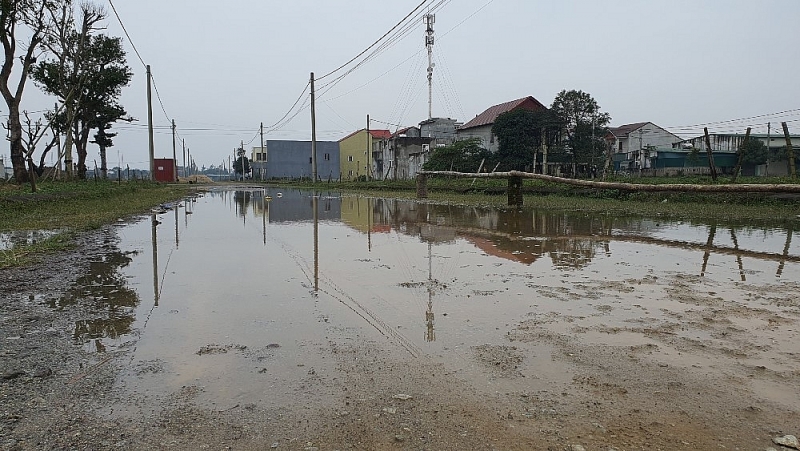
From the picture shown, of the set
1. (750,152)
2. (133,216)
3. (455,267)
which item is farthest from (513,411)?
(750,152)

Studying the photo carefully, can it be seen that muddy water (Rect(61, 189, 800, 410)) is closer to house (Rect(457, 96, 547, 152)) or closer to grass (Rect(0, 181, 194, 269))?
grass (Rect(0, 181, 194, 269))

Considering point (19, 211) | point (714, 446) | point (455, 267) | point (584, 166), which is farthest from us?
point (584, 166)

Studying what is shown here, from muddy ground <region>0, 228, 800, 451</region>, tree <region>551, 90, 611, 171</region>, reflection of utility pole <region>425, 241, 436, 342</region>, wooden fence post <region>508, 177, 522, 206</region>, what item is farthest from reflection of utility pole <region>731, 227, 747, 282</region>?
tree <region>551, 90, 611, 171</region>

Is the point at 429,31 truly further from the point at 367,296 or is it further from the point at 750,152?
the point at 367,296

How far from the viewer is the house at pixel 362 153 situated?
202 ft

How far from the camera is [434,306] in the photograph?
4.18 meters

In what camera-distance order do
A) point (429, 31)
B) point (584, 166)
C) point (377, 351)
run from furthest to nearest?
point (429, 31) < point (584, 166) < point (377, 351)

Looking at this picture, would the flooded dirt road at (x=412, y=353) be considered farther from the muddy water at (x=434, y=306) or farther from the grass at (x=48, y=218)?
the grass at (x=48, y=218)

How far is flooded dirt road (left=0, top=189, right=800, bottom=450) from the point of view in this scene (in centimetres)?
225

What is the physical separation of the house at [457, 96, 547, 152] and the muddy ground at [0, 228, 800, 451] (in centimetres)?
3966

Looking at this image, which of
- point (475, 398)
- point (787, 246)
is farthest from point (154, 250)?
point (787, 246)

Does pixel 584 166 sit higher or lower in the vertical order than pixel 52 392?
higher

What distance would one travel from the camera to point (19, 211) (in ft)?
39.1

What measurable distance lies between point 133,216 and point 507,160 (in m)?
27.4
